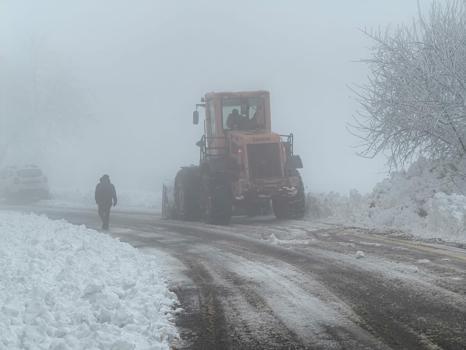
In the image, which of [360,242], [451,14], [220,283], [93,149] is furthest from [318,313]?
[93,149]

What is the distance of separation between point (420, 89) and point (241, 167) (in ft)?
16.1

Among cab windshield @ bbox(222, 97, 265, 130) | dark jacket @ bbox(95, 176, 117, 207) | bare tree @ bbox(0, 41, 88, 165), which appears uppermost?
bare tree @ bbox(0, 41, 88, 165)

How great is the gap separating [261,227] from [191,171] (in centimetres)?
404

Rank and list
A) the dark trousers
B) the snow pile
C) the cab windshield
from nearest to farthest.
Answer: the snow pile, the dark trousers, the cab windshield

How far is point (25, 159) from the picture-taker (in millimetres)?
47969

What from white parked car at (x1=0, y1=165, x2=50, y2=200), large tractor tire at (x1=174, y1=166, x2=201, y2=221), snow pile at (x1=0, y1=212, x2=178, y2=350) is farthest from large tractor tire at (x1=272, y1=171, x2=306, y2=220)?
white parked car at (x1=0, y1=165, x2=50, y2=200)

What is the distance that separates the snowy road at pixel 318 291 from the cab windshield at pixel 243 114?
5.18 m

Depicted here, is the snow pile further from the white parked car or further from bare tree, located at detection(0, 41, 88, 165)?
bare tree, located at detection(0, 41, 88, 165)

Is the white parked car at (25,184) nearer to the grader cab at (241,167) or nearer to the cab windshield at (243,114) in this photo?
the grader cab at (241,167)

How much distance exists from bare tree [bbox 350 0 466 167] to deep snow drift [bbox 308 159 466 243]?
0.56 m

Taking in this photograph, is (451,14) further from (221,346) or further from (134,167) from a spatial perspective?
(134,167)

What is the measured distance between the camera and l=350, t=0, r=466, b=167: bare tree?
45.9 ft

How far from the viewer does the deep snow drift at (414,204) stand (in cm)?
1195

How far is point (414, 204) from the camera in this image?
13.9m
